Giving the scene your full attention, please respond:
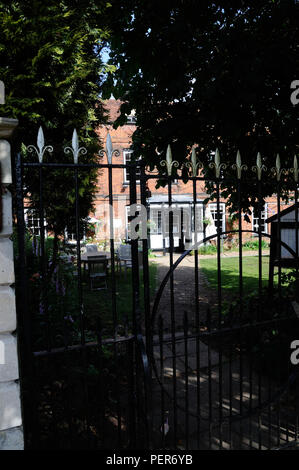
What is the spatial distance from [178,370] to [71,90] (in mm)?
5237

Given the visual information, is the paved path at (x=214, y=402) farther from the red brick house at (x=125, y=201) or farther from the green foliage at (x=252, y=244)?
the green foliage at (x=252, y=244)

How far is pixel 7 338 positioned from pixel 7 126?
1336mm

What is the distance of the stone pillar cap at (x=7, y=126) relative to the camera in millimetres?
1980

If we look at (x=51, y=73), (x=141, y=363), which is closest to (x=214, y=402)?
(x=141, y=363)

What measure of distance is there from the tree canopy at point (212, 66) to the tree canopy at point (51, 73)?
149 centimetres

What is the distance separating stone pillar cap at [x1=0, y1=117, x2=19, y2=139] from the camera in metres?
1.98

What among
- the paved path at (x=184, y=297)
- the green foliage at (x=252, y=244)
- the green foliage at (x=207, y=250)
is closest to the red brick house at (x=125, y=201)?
the green foliage at (x=252, y=244)

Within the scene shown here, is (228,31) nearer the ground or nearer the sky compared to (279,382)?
nearer the sky

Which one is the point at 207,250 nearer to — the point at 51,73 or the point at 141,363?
the point at 51,73

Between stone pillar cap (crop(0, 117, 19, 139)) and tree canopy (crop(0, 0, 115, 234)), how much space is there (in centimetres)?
286

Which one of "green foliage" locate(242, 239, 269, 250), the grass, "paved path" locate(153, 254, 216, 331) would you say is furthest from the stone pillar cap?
"green foliage" locate(242, 239, 269, 250)

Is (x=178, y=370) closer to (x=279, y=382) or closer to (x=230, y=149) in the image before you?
(x=279, y=382)
